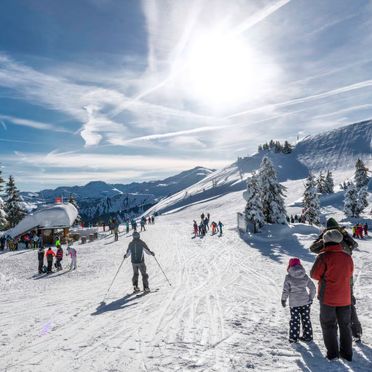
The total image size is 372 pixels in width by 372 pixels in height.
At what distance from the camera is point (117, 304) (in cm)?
990

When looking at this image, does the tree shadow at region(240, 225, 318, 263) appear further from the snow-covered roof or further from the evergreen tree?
the evergreen tree

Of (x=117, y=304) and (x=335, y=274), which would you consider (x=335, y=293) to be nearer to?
(x=335, y=274)

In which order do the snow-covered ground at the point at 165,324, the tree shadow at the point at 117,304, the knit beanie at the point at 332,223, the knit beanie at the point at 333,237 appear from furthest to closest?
the tree shadow at the point at 117,304, the knit beanie at the point at 332,223, the snow-covered ground at the point at 165,324, the knit beanie at the point at 333,237

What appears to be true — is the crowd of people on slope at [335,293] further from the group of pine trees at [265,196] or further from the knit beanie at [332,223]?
the group of pine trees at [265,196]

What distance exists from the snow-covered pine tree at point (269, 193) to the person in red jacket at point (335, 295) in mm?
33837

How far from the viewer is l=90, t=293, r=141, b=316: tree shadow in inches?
362

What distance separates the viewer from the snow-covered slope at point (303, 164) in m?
152

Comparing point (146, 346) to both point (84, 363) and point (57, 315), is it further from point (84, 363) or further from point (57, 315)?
point (57, 315)

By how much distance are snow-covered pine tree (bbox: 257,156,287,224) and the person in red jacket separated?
33837 mm

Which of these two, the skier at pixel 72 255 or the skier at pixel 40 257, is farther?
the skier at pixel 72 255

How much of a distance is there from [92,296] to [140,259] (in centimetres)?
199

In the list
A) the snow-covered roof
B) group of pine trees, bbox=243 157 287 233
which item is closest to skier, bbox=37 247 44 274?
the snow-covered roof

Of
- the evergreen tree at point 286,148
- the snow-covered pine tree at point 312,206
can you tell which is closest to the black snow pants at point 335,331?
the snow-covered pine tree at point 312,206

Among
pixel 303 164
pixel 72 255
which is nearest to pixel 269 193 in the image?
pixel 72 255
